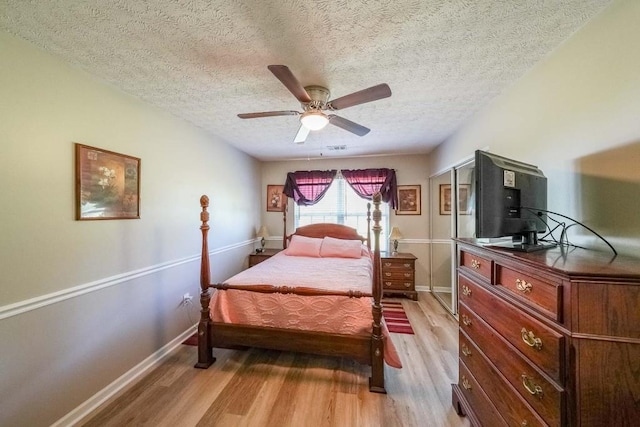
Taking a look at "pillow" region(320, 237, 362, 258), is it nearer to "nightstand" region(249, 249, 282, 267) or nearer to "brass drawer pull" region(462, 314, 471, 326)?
"nightstand" region(249, 249, 282, 267)

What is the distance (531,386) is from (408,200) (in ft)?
11.7

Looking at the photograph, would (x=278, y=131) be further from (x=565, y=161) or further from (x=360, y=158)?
(x=565, y=161)

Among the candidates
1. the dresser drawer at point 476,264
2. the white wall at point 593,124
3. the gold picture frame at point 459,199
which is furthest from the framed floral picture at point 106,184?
the gold picture frame at point 459,199

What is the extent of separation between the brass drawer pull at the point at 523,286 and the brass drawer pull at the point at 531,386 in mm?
352

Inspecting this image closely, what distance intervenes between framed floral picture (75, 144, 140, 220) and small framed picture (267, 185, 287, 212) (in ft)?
8.98

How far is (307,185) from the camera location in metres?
4.65

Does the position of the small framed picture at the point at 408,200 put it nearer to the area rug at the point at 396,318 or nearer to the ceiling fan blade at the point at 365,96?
the area rug at the point at 396,318

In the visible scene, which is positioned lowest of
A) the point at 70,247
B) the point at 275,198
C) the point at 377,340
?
the point at 377,340

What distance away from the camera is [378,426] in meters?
1.62

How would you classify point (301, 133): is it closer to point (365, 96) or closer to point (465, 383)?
→ point (365, 96)

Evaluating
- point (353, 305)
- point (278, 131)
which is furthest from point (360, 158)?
point (353, 305)

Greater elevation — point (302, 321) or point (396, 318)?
point (302, 321)

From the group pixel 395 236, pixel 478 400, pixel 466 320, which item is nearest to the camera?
pixel 478 400

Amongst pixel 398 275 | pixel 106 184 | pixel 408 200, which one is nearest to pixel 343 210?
pixel 408 200
